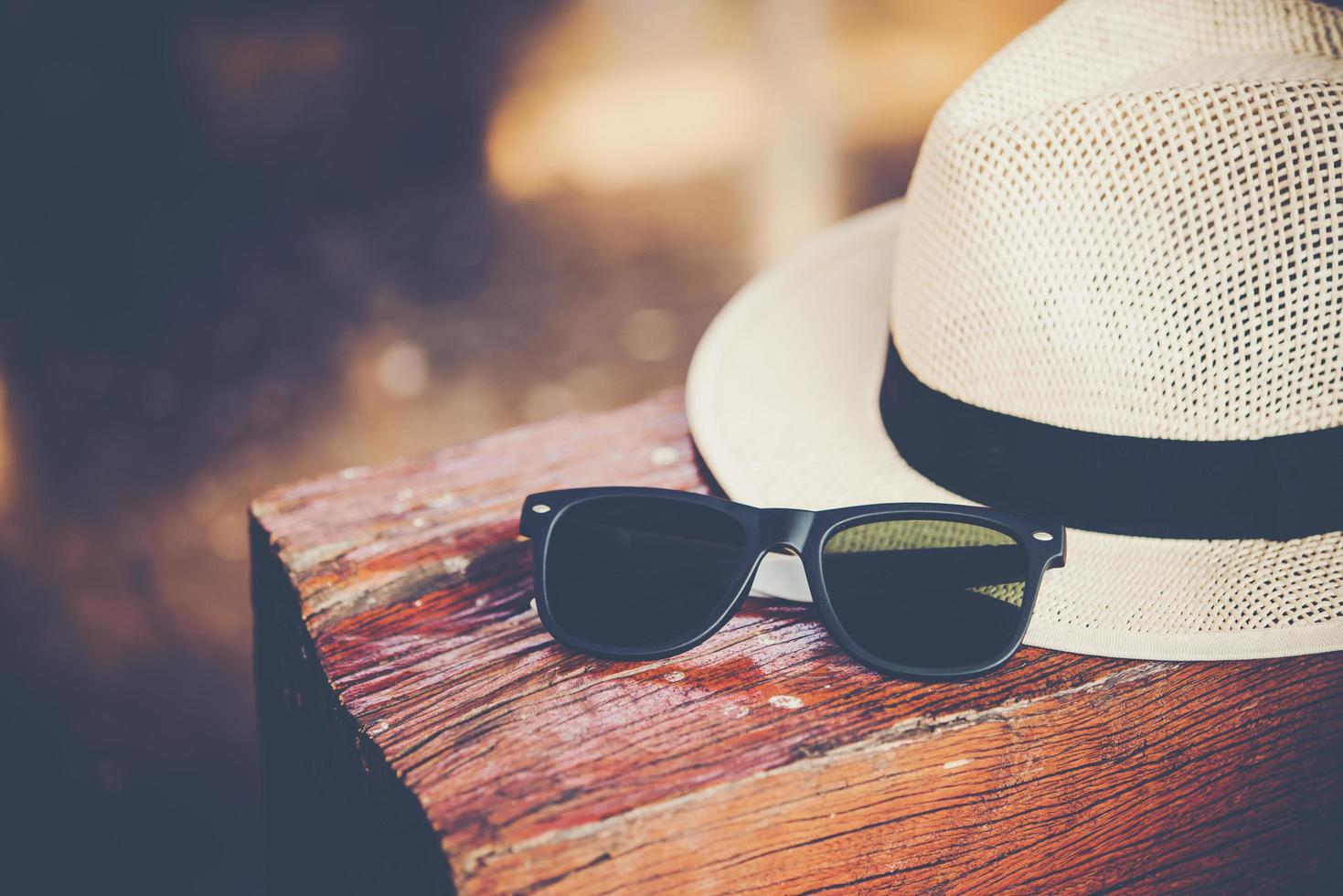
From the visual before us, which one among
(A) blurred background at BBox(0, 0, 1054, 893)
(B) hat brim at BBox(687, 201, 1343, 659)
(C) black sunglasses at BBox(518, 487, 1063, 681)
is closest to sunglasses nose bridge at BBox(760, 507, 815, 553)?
(C) black sunglasses at BBox(518, 487, 1063, 681)

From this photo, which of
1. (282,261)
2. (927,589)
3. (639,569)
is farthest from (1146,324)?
(282,261)

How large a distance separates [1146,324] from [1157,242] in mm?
61

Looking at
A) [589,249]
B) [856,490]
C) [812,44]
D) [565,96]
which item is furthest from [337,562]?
[812,44]

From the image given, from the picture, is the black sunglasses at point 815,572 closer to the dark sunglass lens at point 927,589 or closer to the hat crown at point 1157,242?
the dark sunglass lens at point 927,589

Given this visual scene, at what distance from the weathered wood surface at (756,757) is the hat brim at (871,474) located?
0.03m

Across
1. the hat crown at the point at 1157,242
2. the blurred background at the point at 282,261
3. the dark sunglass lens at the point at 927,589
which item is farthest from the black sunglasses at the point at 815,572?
the blurred background at the point at 282,261

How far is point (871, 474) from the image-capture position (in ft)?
3.00

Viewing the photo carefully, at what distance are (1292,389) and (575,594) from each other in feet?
1.86

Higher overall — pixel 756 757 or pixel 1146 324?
pixel 1146 324

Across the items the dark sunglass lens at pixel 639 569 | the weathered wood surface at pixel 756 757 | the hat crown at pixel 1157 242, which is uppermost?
the hat crown at pixel 1157 242

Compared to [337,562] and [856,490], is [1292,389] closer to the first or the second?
[856,490]

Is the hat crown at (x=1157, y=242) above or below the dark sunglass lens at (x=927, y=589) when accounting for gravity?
above

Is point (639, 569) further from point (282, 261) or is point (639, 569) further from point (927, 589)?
point (282, 261)

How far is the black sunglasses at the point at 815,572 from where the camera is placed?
717 mm
